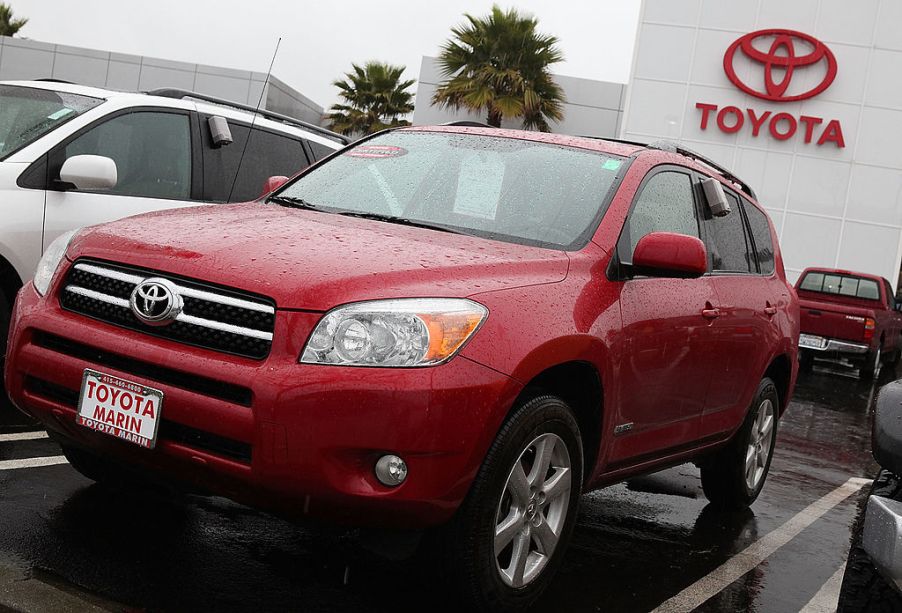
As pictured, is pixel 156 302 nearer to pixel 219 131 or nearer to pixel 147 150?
pixel 147 150

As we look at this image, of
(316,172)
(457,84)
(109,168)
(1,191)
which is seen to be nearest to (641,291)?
(316,172)

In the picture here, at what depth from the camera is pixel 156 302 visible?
11.0 ft

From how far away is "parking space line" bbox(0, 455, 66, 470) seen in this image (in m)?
4.71

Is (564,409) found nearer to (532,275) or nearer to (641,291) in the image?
(532,275)

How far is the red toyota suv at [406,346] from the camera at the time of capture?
10.3 ft

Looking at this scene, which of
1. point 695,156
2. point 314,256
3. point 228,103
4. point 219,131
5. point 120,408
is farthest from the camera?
point 228,103

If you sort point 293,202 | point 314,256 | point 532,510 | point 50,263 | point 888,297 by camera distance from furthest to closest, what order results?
point 888,297, point 293,202, point 50,263, point 532,510, point 314,256

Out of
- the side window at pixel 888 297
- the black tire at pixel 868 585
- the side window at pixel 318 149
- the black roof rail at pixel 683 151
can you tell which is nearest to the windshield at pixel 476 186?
the black roof rail at pixel 683 151

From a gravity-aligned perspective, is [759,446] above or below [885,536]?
below

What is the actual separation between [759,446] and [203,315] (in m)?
3.74

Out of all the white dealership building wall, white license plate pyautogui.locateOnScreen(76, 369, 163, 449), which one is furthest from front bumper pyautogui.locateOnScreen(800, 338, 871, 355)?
white license plate pyautogui.locateOnScreen(76, 369, 163, 449)

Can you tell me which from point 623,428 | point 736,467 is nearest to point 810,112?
point 736,467

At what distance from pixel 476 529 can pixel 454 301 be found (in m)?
0.70

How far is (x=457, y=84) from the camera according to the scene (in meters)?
27.3
